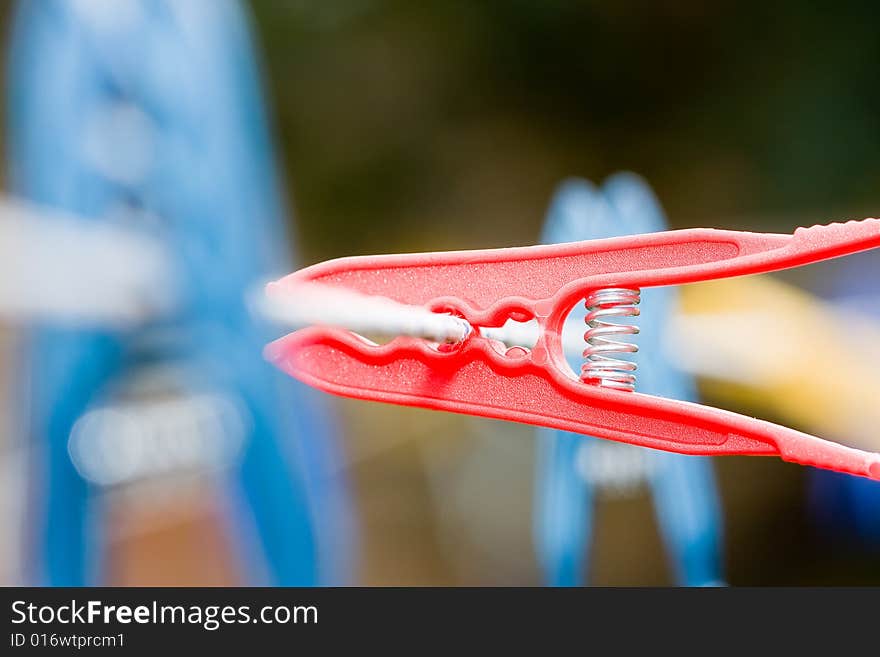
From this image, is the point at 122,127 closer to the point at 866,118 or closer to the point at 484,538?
the point at 484,538

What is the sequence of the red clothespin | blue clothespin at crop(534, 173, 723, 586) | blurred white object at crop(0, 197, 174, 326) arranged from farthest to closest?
blue clothespin at crop(534, 173, 723, 586), blurred white object at crop(0, 197, 174, 326), the red clothespin

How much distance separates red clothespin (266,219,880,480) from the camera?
8.9 inches

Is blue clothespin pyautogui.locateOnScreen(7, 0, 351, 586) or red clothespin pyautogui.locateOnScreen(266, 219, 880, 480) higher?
blue clothespin pyautogui.locateOnScreen(7, 0, 351, 586)

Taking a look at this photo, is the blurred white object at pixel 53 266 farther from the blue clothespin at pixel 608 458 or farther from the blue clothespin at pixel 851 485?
the blue clothespin at pixel 851 485

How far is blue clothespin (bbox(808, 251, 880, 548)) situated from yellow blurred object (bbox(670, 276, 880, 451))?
0.01 metres

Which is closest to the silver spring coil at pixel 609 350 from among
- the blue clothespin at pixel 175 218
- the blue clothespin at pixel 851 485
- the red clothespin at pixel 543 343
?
the red clothespin at pixel 543 343

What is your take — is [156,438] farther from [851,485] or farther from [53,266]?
[851,485]

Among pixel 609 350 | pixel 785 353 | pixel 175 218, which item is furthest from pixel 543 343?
pixel 785 353

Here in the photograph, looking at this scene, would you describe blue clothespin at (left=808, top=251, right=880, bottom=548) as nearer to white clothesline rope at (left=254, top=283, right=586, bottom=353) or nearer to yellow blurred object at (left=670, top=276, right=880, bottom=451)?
yellow blurred object at (left=670, top=276, right=880, bottom=451)

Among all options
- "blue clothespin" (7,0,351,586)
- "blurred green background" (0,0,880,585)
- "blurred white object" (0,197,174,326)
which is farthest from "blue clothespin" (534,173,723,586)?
"blurred white object" (0,197,174,326)

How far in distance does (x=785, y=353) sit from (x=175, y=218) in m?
0.42

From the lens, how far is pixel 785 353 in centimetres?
62

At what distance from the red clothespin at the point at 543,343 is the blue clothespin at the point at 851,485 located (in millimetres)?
427
